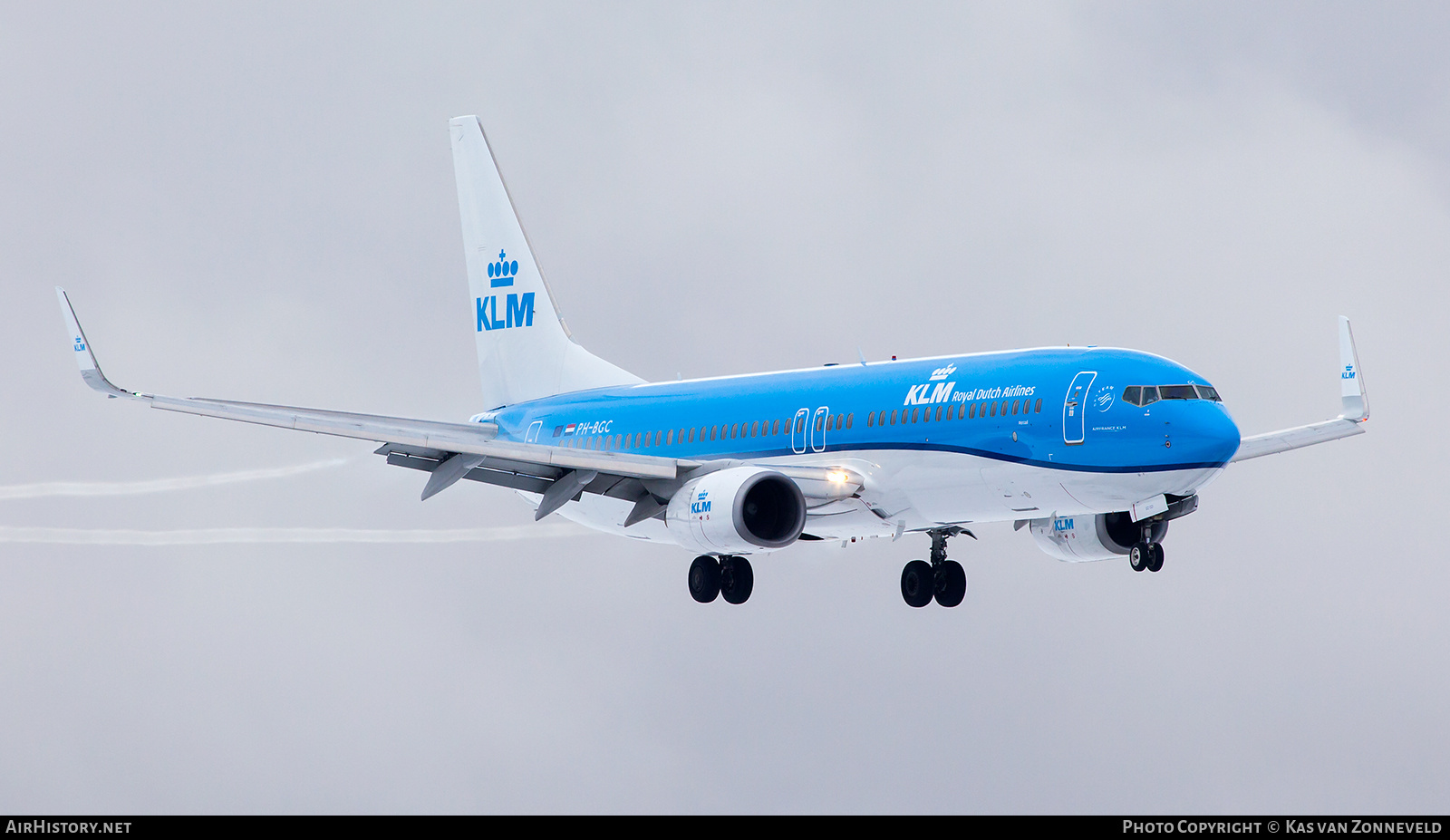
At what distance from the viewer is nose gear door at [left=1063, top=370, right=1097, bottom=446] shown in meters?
40.7

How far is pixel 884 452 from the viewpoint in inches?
1736

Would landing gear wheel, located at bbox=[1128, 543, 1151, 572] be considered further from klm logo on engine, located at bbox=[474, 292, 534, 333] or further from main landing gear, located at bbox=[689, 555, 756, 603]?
klm logo on engine, located at bbox=[474, 292, 534, 333]

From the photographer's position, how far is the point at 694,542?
4381cm

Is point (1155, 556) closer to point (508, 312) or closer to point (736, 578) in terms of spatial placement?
point (736, 578)

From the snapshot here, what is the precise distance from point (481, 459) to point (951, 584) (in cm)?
1253

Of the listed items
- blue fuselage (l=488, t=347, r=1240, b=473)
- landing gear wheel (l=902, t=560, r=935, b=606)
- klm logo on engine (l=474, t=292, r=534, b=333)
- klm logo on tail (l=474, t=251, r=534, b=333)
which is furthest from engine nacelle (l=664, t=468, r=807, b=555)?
klm logo on tail (l=474, t=251, r=534, b=333)

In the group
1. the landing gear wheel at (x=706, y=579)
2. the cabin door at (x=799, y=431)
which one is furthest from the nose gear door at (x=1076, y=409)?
the landing gear wheel at (x=706, y=579)

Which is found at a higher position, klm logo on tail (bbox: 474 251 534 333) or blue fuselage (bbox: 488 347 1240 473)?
klm logo on tail (bbox: 474 251 534 333)

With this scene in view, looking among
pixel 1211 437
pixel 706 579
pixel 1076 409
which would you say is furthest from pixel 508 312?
pixel 1211 437

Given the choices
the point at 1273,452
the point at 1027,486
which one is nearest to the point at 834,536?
the point at 1027,486

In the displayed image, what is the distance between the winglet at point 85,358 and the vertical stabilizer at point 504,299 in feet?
54.4

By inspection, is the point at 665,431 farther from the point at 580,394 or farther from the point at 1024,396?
the point at 1024,396

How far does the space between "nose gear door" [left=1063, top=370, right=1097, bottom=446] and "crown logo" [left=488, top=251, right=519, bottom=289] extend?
2383 cm

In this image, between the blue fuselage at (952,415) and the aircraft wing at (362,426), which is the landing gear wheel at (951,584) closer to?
the blue fuselage at (952,415)
